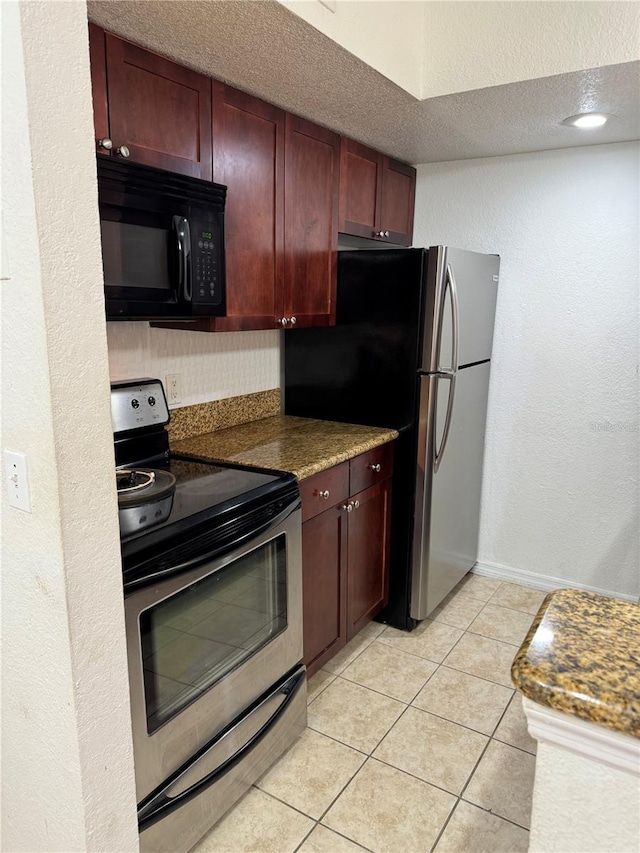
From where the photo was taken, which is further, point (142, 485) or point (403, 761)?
point (403, 761)

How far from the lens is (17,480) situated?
119 cm

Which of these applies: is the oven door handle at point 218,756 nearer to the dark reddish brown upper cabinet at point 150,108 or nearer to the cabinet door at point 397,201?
the dark reddish brown upper cabinet at point 150,108

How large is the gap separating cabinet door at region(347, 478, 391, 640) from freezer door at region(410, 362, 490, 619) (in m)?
0.14

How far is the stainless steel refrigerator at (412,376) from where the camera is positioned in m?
2.53

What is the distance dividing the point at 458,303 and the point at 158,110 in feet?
4.66

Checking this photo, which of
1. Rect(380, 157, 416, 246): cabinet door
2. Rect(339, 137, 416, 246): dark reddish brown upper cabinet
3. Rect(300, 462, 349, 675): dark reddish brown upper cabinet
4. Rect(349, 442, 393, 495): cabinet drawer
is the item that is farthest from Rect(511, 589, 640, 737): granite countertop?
Rect(380, 157, 416, 246): cabinet door

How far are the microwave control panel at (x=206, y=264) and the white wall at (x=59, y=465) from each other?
0.75 meters

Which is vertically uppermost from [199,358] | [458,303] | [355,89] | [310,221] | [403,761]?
[355,89]

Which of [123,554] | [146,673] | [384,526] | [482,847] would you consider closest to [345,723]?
[482,847]

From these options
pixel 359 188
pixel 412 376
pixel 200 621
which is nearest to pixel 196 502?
pixel 200 621

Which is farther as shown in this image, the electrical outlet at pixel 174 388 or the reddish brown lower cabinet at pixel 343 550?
the electrical outlet at pixel 174 388

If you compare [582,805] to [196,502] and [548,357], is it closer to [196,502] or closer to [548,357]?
[196,502]

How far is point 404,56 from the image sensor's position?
6.72ft

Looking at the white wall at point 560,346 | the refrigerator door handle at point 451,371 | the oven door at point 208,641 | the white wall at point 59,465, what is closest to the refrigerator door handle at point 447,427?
the refrigerator door handle at point 451,371
